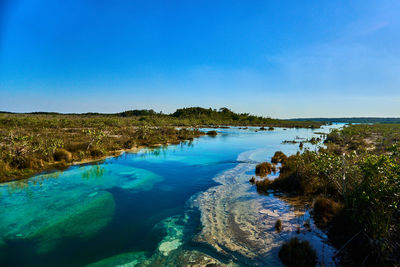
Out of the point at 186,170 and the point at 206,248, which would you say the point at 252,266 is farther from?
the point at 186,170

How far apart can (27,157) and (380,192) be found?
68.1 feet

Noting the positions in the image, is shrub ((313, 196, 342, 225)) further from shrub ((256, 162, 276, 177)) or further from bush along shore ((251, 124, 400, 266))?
shrub ((256, 162, 276, 177))

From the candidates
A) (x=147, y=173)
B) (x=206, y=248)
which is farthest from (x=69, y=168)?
(x=206, y=248)

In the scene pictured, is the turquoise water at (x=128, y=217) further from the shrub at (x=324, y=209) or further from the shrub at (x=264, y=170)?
the shrub at (x=264, y=170)

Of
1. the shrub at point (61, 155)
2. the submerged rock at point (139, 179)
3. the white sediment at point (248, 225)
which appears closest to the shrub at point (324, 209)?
the white sediment at point (248, 225)

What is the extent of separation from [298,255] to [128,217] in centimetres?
708

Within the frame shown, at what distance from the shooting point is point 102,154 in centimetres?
2155

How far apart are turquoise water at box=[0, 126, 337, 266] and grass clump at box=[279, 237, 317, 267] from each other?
20.7 inches

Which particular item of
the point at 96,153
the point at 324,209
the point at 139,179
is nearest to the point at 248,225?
the point at 324,209

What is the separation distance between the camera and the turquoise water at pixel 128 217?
6.78 metres

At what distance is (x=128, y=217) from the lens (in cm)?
956

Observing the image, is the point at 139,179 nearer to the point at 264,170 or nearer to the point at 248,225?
the point at 248,225

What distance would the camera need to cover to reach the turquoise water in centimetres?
678

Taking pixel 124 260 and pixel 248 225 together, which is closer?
pixel 124 260
